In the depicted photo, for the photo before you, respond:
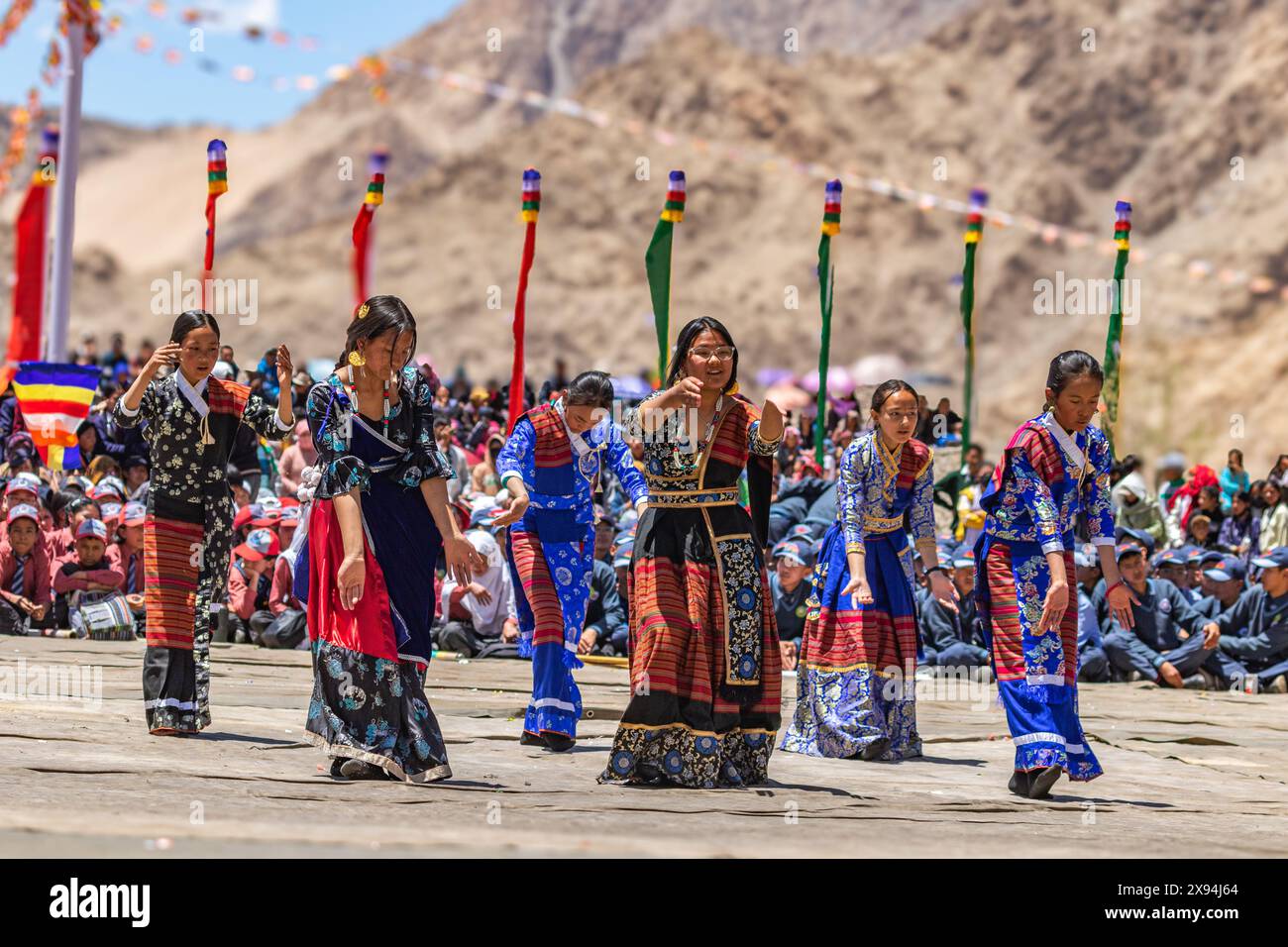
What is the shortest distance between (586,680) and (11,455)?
19.7 feet

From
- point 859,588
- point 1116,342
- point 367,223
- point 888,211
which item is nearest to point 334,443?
point 859,588

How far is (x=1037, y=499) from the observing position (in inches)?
280

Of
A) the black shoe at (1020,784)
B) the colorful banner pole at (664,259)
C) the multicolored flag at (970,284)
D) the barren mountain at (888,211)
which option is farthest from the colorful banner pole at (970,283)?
the barren mountain at (888,211)

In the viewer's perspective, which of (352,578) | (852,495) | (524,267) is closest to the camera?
(352,578)

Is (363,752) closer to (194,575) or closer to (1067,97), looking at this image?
(194,575)

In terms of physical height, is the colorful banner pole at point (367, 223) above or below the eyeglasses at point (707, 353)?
above

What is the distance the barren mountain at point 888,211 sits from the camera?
49.2 m

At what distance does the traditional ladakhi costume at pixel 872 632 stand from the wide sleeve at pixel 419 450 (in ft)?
7.08

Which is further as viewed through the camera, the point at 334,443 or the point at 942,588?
the point at 942,588

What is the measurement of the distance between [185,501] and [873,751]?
10.3 ft

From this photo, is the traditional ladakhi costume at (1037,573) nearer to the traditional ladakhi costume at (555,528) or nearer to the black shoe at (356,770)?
the traditional ladakhi costume at (555,528)

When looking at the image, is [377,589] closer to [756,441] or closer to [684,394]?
[684,394]

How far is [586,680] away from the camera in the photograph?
1119 cm

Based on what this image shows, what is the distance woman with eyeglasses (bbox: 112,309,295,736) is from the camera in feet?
25.6
